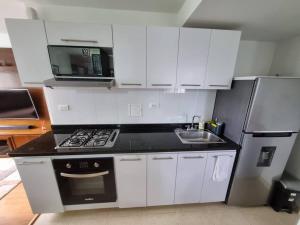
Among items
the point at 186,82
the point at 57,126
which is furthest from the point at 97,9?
the point at 57,126

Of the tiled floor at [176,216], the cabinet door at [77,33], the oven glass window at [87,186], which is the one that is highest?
the cabinet door at [77,33]

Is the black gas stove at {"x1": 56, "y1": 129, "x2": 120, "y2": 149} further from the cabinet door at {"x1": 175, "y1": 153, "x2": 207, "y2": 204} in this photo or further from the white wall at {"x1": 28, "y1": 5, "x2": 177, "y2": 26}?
the white wall at {"x1": 28, "y1": 5, "x2": 177, "y2": 26}

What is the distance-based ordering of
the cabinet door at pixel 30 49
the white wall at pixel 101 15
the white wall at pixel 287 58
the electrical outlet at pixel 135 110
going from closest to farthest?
1. the cabinet door at pixel 30 49
2. the white wall at pixel 101 15
3. the white wall at pixel 287 58
4. the electrical outlet at pixel 135 110

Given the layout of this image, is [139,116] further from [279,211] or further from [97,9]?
[279,211]

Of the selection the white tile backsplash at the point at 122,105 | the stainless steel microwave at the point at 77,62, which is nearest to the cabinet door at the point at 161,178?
the white tile backsplash at the point at 122,105

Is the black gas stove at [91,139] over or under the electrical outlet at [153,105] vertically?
under

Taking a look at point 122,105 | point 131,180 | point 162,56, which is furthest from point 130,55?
point 131,180

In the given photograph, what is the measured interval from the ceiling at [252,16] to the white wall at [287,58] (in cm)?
12

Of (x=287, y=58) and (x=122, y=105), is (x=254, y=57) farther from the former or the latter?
(x=122, y=105)

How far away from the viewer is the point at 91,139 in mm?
1471

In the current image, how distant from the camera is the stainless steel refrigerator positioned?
125 cm

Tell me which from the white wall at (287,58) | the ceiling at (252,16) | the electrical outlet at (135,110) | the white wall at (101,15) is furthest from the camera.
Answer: the electrical outlet at (135,110)

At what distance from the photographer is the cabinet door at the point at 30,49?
120 centimetres

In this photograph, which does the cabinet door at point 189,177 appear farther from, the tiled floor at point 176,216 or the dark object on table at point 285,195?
the dark object on table at point 285,195
